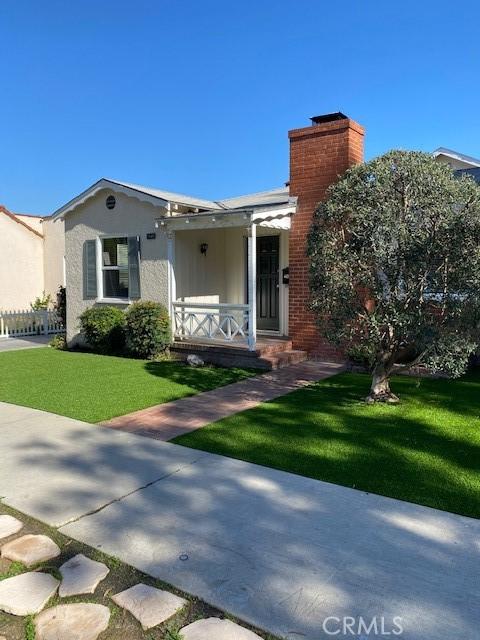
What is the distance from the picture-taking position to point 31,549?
10.3ft

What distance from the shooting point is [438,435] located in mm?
5180

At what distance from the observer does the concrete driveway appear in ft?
8.17

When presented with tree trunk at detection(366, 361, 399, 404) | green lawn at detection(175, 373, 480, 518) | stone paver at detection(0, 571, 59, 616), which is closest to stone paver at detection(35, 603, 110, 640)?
stone paver at detection(0, 571, 59, 616)

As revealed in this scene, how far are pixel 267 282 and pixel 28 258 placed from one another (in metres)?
12.1

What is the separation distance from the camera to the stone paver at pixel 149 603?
2.46 metres

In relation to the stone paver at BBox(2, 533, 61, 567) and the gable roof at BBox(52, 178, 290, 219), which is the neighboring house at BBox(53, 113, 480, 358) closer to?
the gable roof at BBox(52, 178, 290, 219)

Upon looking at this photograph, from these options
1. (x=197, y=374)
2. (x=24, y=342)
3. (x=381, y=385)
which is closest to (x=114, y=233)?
(x=197, y=374)

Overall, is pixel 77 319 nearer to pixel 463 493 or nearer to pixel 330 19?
pixel 330 19

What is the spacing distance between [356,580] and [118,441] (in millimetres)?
3146

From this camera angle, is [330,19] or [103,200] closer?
[330,19]

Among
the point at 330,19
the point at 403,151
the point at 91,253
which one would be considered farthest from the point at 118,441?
the point at 330,19

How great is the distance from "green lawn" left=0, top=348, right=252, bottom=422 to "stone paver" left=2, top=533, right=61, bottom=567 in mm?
2782

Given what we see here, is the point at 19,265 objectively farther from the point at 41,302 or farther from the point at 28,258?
the point at 41,302

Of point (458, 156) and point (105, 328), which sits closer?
point (105, 328)
